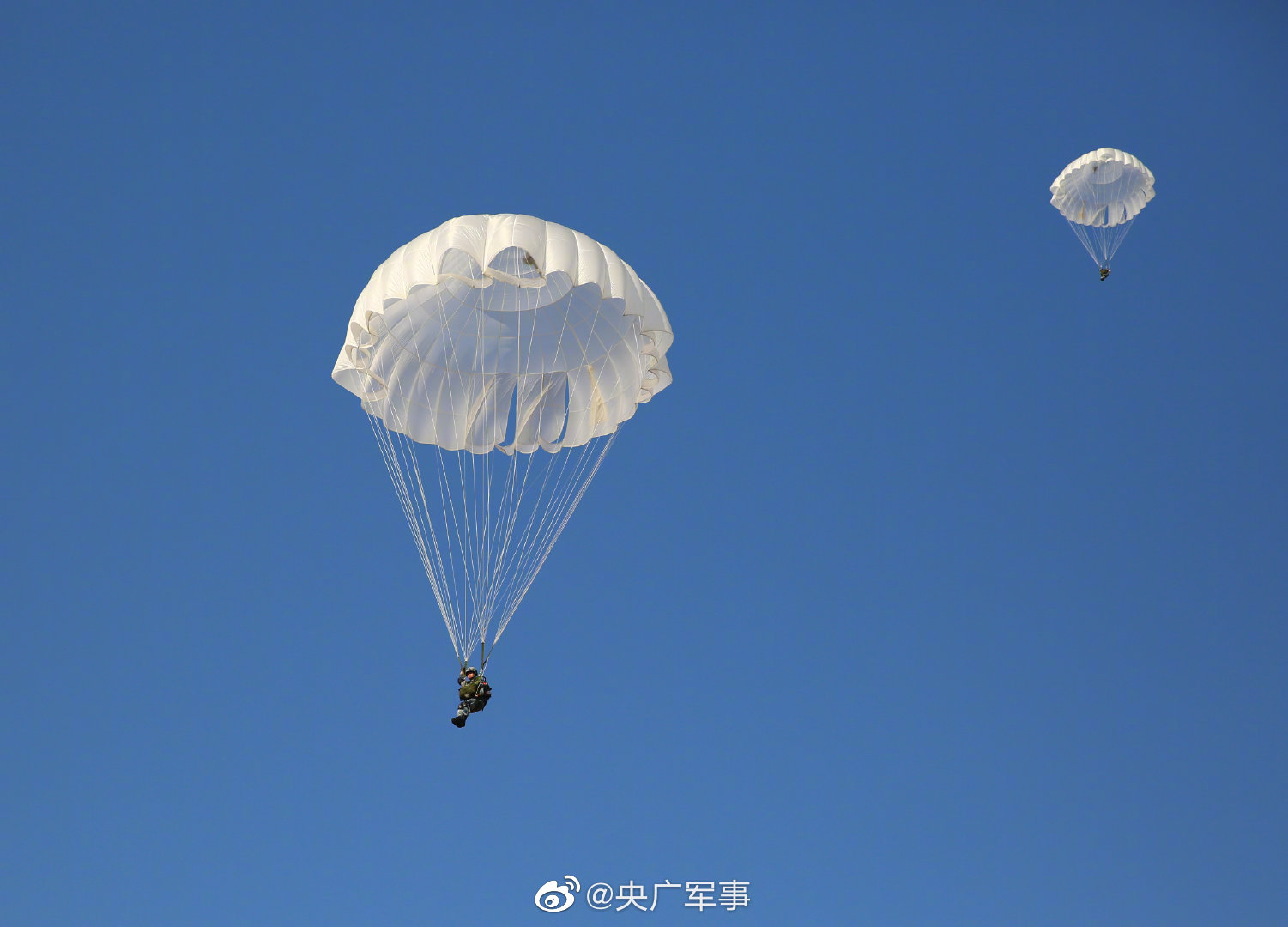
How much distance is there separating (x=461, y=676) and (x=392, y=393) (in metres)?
5.84

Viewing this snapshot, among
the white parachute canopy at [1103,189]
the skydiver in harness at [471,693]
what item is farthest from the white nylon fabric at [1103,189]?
the skydiver in harness at [471,693]

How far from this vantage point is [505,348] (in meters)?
24.3

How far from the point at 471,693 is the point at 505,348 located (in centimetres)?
679

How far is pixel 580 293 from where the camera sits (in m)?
23.5

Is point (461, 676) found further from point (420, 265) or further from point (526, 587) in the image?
point (420, 265)

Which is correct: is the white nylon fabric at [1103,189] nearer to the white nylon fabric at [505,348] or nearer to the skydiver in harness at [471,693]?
the white nylon fabric at [505,348]

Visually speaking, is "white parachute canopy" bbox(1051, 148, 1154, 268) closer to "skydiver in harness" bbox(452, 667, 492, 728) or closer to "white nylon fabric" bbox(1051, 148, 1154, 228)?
"white nylon fabric" bbox(1051, 148, 1154, 228)

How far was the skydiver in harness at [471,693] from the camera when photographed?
69.7ft

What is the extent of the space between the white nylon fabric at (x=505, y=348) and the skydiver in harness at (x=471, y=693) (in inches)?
207

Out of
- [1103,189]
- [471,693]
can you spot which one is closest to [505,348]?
[471,693]

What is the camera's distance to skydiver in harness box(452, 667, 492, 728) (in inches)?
837

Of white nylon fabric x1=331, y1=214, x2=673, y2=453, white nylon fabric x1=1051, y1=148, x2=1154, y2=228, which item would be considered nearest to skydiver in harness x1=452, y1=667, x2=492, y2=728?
white nylon fabric x1=331, y1=214, x2=673, y2=453

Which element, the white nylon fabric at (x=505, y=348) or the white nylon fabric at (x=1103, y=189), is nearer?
the white nylon fabric at (x=505, y=348)

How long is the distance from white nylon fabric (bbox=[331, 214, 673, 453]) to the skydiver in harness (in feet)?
17.3
